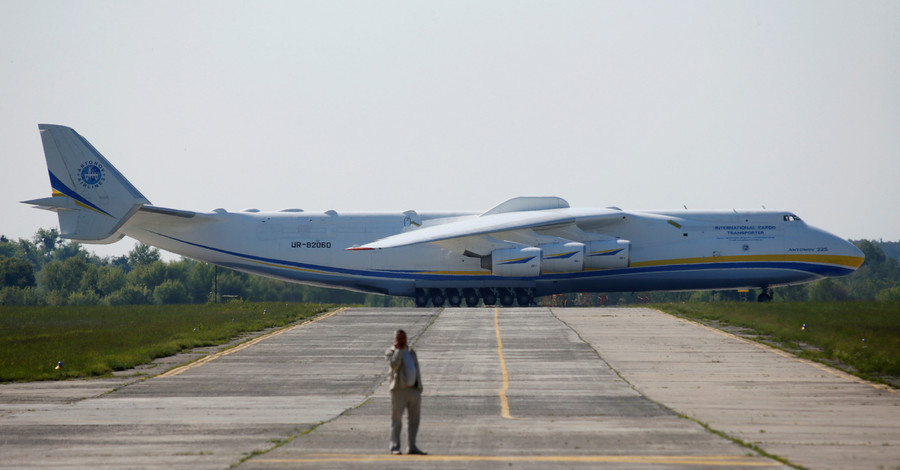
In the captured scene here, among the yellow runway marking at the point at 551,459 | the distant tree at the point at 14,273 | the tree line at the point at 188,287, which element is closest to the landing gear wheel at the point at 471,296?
the tree line at the point at 188,287

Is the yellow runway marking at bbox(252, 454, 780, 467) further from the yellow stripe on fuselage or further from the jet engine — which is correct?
the yellow stripe on fuselage

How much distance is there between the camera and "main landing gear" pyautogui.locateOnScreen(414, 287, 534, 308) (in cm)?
4616

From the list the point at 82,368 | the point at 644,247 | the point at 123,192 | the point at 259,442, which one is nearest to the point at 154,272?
the point at 123,192

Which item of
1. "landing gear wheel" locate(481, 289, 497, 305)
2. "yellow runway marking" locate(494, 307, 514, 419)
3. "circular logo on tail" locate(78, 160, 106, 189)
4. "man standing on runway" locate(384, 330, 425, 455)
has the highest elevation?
"circular logo on tail" locate(78, 160, 106, 189)

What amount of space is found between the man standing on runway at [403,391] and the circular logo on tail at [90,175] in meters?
35.0

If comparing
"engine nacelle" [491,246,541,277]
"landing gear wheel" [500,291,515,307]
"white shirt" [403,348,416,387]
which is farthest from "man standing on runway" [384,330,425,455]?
"landing gear wheel" [500,291,515,307]

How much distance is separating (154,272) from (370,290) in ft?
184

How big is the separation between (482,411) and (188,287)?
83405mm

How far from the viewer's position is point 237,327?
3244cm

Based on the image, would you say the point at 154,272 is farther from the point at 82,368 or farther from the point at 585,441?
the point at 585,441

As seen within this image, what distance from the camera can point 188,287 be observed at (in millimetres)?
94812

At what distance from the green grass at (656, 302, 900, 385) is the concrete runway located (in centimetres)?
116

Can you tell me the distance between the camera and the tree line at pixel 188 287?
3248 inches

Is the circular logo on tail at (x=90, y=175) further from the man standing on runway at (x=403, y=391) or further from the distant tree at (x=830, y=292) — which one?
the distant tree at (x=830, y=292)
